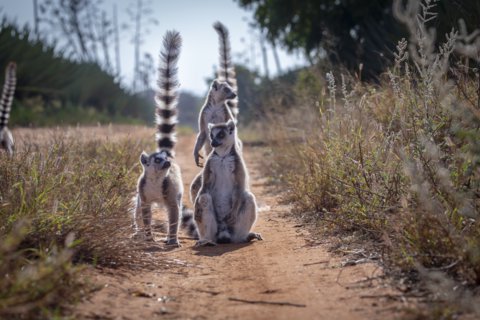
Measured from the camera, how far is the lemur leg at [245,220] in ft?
20.4

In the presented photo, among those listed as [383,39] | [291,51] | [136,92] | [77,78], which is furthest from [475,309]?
[136,92]

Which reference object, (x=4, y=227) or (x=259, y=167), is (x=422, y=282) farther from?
(x=259, y=167)

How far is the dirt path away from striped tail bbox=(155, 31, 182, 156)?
2.32 meters

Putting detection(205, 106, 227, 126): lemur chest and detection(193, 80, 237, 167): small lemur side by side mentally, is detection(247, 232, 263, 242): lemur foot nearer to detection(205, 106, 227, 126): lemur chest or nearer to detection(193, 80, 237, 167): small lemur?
detection(193, 80, 237, 167): small lemur

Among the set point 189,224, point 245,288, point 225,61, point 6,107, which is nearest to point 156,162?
point 189,224

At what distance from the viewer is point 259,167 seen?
1199 cm

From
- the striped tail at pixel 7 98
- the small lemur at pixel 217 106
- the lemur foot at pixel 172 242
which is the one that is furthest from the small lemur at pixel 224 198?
the striped tail at pixel 7 98

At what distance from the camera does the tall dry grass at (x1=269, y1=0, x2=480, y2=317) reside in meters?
3.88

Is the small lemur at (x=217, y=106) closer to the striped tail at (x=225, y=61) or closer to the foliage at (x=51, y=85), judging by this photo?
the striped tail at (x=225, y=61)

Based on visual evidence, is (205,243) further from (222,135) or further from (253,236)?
(222,135)

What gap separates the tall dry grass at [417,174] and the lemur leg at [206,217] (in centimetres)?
103

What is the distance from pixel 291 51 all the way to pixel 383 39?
18.0ft

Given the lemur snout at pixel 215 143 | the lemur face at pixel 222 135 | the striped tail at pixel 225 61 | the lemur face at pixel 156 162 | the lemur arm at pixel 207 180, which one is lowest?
the lemur arm at pixel 207 180

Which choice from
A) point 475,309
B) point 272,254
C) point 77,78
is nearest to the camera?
point 475,309
